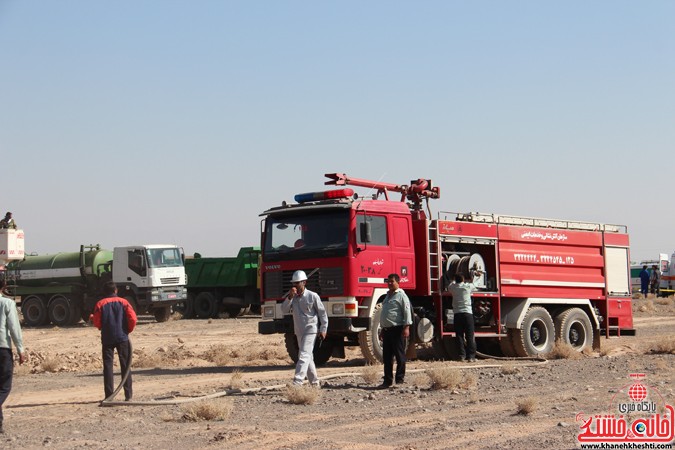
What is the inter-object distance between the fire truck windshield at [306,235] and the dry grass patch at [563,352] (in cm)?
593

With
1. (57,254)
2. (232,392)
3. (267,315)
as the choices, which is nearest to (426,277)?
(267,315)

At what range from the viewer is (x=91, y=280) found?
38.8m

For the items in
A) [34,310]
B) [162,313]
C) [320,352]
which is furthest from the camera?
[34,310]

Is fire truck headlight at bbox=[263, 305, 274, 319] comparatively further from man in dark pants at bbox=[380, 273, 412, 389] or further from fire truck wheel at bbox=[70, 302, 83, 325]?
fire truck wheel at bbox=[70, 302, 83, 325]

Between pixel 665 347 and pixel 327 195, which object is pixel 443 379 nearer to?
pixel 327 195

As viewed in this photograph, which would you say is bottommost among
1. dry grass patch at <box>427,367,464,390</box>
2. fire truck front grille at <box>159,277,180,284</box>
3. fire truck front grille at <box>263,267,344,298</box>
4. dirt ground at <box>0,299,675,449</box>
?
dirt ground at <box>0,299,675,449</box>

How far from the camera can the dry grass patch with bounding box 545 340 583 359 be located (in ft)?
69.1

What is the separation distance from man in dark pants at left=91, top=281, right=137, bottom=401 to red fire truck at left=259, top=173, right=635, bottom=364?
509 centimetres

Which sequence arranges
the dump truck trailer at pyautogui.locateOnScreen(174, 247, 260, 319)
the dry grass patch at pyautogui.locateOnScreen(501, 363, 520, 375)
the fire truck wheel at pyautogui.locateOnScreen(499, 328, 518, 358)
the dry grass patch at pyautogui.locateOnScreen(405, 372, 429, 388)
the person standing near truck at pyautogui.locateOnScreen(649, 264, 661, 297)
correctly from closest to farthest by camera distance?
1. the dry grass patch at pyautogui.locateOnScreen(405, 372, 429, 388)
2. the dry grass patch at pyautogui.locateOnScreen(501, 363, 520, 375)
3. the fire truck wheel at pyautogui.locateOnScreen(499, 328, 518, 358)
4. the dump truck trailer at pyautogui.locateOnScreen(174, 247, 260, 319)
5. the person standing near truck at pyautogui.locateOnScreen(649, 264, 661, 297)

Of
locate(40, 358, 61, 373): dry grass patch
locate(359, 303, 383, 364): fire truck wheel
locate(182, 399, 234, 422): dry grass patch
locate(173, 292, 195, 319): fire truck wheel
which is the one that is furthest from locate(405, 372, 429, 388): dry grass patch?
locate(173, 292, 195, 319): fire truck wheel

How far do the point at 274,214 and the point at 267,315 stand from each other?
6.52 feet

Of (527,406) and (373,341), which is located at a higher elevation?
(373,341)

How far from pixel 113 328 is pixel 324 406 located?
3216 mm

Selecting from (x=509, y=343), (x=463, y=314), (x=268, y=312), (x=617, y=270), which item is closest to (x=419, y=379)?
(x=463, y=314)
